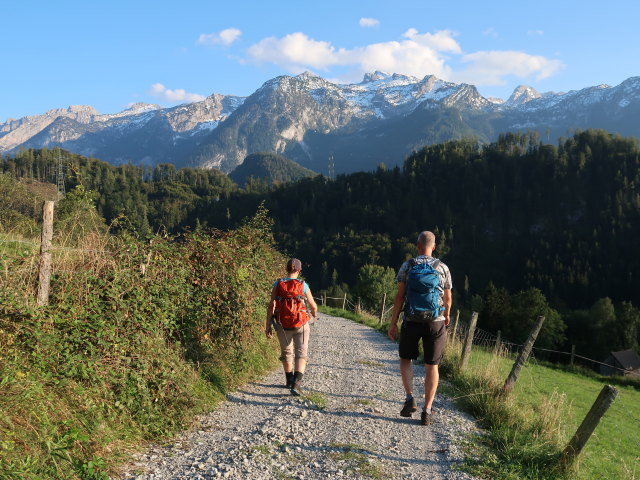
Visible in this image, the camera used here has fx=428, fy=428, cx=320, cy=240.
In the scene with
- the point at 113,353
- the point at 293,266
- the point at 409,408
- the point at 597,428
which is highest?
the point at 293,266

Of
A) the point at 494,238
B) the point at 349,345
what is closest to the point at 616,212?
the point at 494,238

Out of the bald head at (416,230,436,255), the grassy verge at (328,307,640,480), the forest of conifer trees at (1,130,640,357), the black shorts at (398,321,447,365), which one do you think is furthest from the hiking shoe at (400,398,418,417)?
the forest of conifer trees at (1,130,640,357)

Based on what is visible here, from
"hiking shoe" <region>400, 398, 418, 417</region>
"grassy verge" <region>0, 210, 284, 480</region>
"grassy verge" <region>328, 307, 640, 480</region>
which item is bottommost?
"grassy verge" <region>328, 307, 640, 480</region>

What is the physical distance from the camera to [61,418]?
3930 millimetres

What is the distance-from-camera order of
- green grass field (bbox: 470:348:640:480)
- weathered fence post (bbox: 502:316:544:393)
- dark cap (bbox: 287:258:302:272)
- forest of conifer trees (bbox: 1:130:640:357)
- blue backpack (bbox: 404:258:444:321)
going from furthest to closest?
forest of conifer trees (bbox: 1:130:640:357), weathered fence post (bbox: 502:316:544:393), dark cap (bbox: 287:258:302:272), green grass field (bbox: 470:348:640:480), blue backpack (bbox: 404:258:444:321)

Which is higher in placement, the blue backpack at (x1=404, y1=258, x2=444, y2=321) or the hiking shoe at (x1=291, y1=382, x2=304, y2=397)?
the blue backpack at (x1=404, y1=258, x2=444, y2=321)

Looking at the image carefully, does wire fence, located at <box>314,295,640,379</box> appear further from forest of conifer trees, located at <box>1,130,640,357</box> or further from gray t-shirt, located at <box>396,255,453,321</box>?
forest of conifer trees, located at <box>1,130,640,357</box>

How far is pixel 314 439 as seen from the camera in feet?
16.4

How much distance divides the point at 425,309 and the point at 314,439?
2037mm

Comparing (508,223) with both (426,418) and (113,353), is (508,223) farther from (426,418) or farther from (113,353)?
(113,353)

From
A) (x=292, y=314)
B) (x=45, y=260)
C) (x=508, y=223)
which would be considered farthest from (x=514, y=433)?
(x=508, y=223)

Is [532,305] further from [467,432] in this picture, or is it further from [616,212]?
[616,212]

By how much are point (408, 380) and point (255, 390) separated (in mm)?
2584

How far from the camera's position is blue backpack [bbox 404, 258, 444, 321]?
17.5ft
